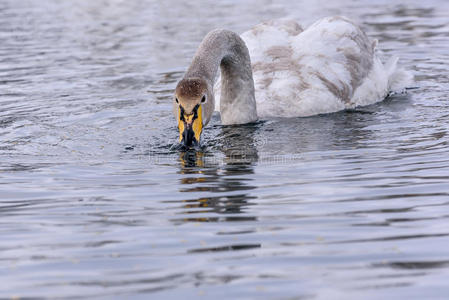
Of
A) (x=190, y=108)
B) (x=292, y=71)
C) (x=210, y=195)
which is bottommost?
(x=210, y=195)

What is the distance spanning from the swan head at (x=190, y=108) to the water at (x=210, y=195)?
0.28 m

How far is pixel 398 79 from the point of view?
15062 millimetres

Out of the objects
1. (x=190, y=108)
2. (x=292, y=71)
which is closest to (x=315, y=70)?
(x=292, y=71)

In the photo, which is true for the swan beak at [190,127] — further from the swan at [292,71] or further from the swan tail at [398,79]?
the swan tail at [398,79]

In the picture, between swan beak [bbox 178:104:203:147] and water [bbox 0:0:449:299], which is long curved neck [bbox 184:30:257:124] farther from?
swan beak [bbox 178:104:203:147]

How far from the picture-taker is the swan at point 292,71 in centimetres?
1231

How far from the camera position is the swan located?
Result: 12.3 metres

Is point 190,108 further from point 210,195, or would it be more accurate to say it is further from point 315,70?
point 315,70

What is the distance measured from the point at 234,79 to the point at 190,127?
2.79 metres

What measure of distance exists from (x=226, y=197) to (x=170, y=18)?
16.6m

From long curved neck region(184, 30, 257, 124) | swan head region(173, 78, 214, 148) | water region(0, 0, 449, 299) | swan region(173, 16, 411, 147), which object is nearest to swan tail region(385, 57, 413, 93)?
swan region(173, 16, 411, 147)

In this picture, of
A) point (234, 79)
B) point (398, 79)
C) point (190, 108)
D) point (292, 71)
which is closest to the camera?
point (190, 108)

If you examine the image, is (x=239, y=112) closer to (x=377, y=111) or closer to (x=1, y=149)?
(x=377, y=111)

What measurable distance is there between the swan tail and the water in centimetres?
22
